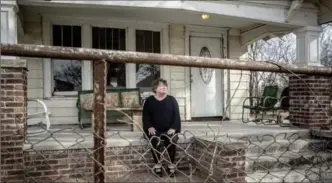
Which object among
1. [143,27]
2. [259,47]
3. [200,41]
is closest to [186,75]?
[200,41]

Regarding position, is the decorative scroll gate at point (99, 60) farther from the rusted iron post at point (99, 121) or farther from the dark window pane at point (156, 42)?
the dark window pane at point (156, 42)

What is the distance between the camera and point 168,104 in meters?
4.58

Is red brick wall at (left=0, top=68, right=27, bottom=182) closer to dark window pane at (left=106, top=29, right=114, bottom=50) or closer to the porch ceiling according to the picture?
the porch ceiling

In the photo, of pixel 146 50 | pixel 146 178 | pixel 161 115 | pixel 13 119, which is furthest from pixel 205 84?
pixel 13 119

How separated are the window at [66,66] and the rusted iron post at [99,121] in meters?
5.87

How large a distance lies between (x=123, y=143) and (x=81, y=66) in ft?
9.85

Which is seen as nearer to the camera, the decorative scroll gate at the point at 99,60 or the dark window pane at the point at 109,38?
the decorative scroll gate at the point at 99,60

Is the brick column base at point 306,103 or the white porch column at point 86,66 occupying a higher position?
the white porch column at point 86,66

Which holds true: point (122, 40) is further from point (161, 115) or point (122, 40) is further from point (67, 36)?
point (161, 115)

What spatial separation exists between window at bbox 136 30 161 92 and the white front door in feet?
2.85

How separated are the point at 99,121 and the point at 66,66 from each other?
238 inches

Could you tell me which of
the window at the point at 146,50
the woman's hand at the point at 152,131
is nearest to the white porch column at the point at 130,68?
the window at the point at 146,50

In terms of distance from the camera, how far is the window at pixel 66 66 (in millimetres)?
7008

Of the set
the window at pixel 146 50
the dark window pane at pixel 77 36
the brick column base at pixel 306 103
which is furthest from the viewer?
Answer: the window at pixel 146 50
